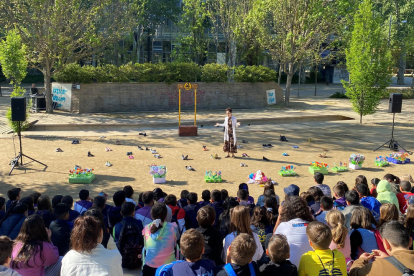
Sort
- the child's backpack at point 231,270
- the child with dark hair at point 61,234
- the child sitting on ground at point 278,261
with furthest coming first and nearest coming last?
the child with dark hair at point 61,234 < the child sitting on ground at point 278,261 < the child's backpack at point 231,270

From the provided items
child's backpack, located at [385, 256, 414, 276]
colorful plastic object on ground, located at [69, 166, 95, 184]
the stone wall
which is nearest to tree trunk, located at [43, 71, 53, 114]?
the stone wall

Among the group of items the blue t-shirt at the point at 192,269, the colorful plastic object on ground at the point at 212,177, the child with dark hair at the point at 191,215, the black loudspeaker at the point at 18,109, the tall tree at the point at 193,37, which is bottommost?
the colorful plastic object on ground at the point at 212,177

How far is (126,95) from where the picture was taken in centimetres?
2395

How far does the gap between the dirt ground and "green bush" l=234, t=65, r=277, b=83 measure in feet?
25.9

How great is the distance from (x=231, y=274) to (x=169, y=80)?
21.9 meters

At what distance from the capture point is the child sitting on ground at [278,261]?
371 cm

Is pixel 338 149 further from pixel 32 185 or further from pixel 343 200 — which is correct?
pixel 32 185

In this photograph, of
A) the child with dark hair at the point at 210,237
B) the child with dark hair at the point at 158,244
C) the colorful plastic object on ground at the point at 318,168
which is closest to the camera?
the child with dark hair at the point at 210,237

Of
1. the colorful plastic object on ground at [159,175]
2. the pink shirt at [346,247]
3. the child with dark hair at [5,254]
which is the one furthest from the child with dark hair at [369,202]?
the colorful plastic object on ground at [159,175]

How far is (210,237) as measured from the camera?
4484 mm

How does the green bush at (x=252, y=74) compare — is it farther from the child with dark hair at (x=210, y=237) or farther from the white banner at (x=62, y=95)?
the child with dark hair at (x=210, y=237)

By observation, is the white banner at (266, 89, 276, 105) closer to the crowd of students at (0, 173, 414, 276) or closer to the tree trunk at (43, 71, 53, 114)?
the tree trunk at (43, 71, 53, 114)

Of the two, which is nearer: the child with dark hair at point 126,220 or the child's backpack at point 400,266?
the child's backpack at point 400,266

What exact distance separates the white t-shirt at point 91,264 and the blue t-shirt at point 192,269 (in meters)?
0.51
